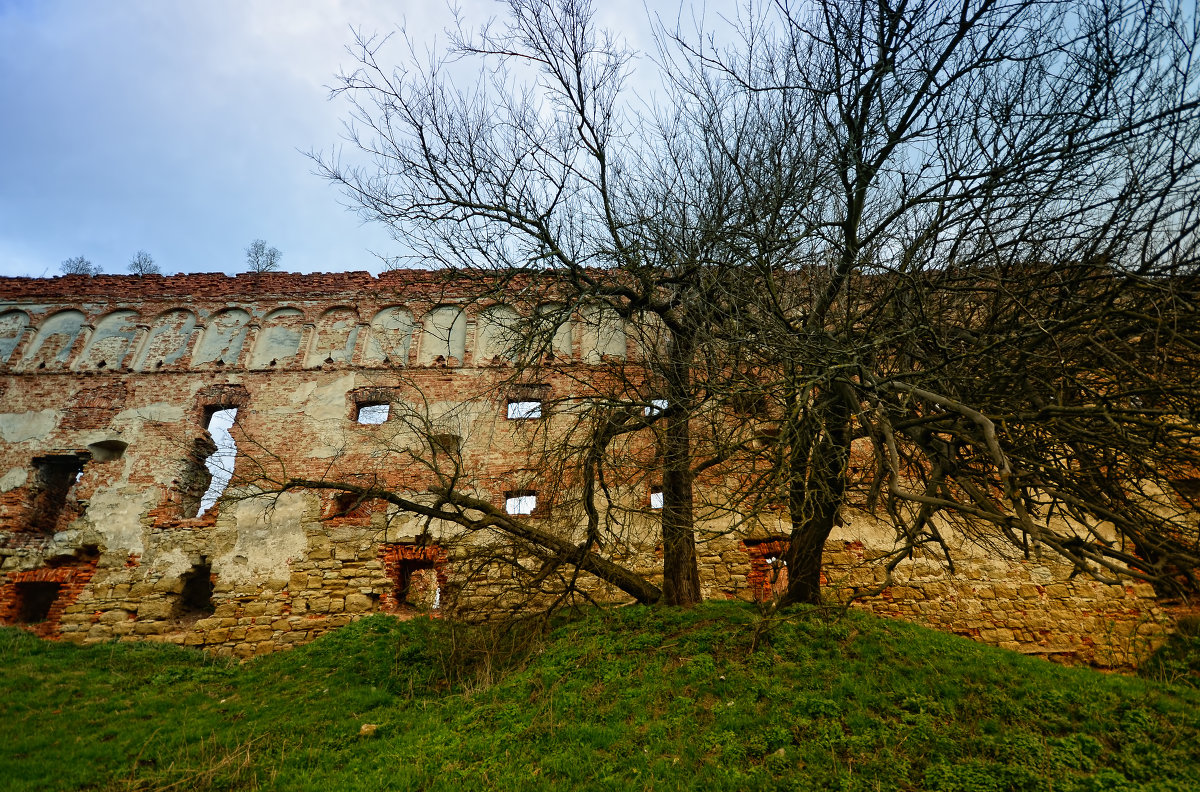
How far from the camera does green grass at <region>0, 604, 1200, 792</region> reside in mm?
3979

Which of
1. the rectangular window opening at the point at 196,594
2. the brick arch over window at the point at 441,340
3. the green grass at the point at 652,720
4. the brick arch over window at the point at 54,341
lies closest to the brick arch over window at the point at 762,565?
the green grass at the point at 652,720

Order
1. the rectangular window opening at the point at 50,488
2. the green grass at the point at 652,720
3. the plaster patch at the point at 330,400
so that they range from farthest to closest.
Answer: the plaster patch at the point at 330,400
the rectangular window opening at the point at 50,488
the green grass at the point at 652,720

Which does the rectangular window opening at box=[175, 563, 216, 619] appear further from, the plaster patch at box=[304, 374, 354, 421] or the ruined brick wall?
the plaster patch at box=[304, 374, 354, 421]

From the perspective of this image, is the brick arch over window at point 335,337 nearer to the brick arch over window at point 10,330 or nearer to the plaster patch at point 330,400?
the plaster patch at point 330,400

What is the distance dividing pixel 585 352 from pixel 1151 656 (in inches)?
349

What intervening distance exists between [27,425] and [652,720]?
12752 millimetres

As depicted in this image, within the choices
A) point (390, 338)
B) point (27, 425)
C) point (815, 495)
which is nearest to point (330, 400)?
point (390, 338)

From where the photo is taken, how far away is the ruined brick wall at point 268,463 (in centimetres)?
922

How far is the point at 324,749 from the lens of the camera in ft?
17.2

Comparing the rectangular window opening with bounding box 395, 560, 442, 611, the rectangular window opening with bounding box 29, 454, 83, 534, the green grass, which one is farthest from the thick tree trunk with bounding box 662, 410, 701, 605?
the rectangular window opening with bounding box 29, 454, 83, 534

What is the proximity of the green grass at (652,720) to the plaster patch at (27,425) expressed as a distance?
5.56 meters

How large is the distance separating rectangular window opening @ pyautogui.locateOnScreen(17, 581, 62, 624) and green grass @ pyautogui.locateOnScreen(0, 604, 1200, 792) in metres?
3.70

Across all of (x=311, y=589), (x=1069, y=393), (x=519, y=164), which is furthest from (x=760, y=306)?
(x=311, y=589)

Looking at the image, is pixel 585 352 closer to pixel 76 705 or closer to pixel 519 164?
pixel 519 164
